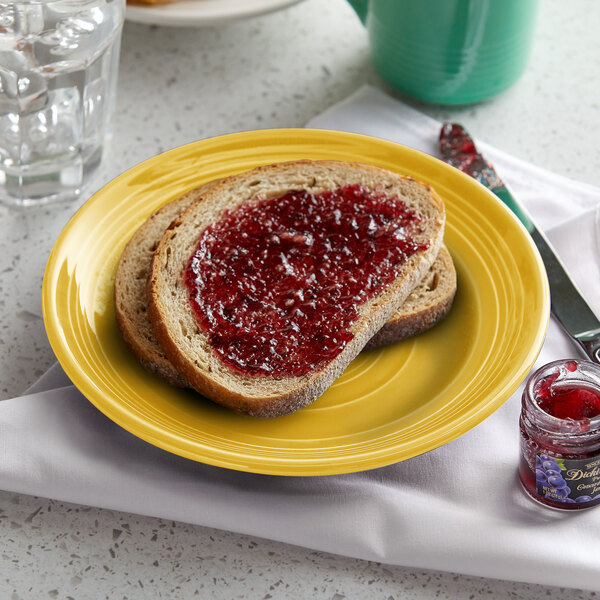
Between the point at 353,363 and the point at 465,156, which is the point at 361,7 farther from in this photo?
the point at 353,363

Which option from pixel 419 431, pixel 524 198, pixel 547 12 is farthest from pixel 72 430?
pixel 547 12

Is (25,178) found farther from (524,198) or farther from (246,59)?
(524,198)

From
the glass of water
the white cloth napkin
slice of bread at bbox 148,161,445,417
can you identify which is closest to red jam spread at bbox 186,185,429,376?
slice of bread at bbox 148,161,445,417

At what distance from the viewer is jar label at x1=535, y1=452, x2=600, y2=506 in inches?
56.1

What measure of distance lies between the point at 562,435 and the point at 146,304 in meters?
0.92

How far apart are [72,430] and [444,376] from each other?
764 millimetres

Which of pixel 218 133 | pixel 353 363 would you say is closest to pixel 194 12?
pixel 218 133

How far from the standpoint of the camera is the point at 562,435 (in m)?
1.41

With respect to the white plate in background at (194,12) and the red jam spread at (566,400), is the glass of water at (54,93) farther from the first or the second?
the red jam spread at (566,400)

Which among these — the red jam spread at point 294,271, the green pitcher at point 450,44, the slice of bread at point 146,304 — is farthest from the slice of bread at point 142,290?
the green pitcher at point 450,44

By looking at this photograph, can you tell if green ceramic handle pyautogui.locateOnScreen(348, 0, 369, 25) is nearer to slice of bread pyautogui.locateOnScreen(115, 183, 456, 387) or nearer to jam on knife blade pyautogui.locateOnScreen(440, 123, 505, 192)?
jam on knife blade pyautogui.locateOnScreen(440, 123, 505, 192)

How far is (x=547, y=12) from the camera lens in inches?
120

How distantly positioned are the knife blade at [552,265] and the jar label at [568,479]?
1.24ft

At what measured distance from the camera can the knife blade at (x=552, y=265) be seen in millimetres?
1830
